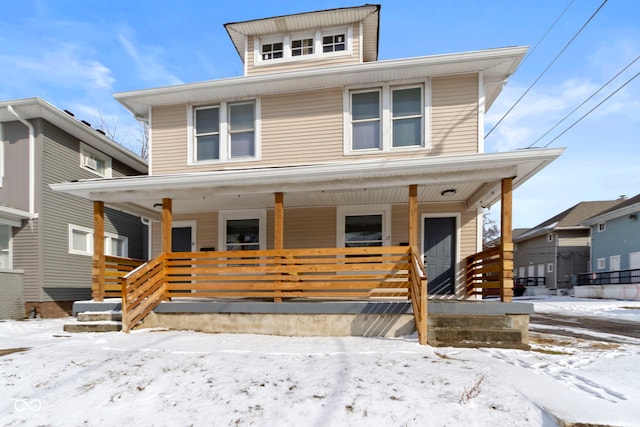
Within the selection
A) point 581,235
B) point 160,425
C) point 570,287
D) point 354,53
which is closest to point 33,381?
point 160,425

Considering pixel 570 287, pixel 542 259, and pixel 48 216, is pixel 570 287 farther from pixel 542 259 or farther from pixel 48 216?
pixel 48 216

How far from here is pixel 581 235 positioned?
25.2m

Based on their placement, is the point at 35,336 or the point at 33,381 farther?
the point at 35,336

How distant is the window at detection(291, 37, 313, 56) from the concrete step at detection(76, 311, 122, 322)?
8164 millimetres

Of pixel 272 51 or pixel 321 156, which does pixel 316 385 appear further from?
pixel 272 51

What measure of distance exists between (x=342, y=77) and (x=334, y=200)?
9.75ft

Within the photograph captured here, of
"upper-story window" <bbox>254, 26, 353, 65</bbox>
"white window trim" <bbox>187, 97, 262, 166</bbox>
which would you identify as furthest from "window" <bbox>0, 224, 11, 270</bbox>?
"upper-story window" <bbox>254, 26, 353, 65</bbox>

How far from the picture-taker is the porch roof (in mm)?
6246

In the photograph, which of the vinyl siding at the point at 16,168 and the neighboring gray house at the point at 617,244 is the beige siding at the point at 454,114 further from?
the neighboring gray house at the point at 617,244

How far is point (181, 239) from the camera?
31.9 ft

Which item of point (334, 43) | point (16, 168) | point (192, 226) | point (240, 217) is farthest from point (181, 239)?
point (334, 43)

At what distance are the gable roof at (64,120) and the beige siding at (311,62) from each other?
240 inches

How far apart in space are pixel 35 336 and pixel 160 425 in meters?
5.59

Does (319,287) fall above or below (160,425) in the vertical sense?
above
